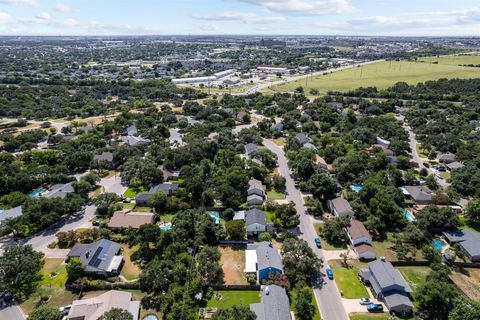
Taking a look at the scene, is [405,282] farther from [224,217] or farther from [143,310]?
[143,310]

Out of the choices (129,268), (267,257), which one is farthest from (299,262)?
(129,268)

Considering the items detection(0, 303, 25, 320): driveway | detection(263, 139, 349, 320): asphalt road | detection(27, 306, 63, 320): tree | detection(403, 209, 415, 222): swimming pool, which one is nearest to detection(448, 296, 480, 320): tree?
detection(263, 139, 349, 320): asphalt road

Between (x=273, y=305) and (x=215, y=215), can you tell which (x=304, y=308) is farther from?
(x=215, y=215)

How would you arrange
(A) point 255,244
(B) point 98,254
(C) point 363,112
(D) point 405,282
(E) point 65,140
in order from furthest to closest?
(C) point 363,112, (E) point 65,140, (A) point 255,244, (B) point 98,254, (D) point 405,282

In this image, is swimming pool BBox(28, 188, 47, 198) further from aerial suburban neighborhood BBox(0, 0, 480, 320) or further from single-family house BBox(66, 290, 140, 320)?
single-family house BBox(66, 290, 140, 320)

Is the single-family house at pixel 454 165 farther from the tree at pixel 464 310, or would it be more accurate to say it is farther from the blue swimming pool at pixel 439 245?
the tree at pixel 464 310

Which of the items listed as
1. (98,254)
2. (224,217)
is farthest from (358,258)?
(98,254)

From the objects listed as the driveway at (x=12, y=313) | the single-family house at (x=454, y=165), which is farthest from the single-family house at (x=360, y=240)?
the driveway at (x=12, y=313)
